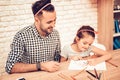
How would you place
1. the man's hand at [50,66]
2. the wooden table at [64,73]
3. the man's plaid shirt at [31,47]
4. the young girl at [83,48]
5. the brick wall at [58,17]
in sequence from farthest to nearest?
the brick wall at [58,17] < the young girl at [83,48] < the man's plaid shirt at [31,47] < the man's hand at [50,66] < the wooden table at [64,73]

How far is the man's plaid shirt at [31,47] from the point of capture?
1862mm

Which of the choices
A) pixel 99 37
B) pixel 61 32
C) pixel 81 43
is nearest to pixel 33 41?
pixel 81 43

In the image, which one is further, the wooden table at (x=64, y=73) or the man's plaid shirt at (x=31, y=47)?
the man's plaid shirt at (x=31, y=47)

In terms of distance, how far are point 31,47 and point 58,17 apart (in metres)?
1.48

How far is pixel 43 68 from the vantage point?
1.77m

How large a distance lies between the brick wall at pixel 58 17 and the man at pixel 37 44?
3.51 feet

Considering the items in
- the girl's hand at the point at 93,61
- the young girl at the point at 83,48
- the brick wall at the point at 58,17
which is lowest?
the girl's hand at the point at 93,61

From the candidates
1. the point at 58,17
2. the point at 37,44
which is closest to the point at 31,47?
the point at 37,44

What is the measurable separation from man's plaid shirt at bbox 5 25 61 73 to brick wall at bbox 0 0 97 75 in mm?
1068

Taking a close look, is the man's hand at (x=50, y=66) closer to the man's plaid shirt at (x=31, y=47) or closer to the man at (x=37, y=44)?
the man at (x=37, y=44)

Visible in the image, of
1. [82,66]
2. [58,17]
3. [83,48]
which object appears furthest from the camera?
[58,17]

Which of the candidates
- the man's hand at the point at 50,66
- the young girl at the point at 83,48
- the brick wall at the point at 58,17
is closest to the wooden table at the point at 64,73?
the man's hand at the point at 50,66

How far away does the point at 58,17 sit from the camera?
3.39 m

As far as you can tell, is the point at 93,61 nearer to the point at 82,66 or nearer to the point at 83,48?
the point at 82,66
